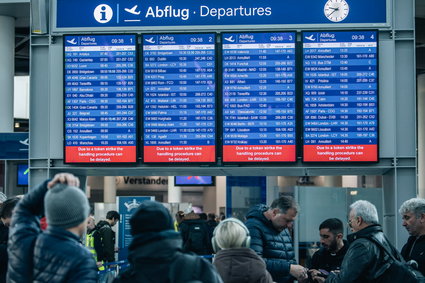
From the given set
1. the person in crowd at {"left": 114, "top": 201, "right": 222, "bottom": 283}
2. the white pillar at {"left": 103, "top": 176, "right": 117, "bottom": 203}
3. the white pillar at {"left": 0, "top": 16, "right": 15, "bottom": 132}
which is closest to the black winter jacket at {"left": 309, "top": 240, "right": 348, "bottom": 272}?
the person in crowd at {"left": 114, "top": 201, "right": 222, "bottom": 283}

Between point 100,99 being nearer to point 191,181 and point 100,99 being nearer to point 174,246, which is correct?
point 174,246

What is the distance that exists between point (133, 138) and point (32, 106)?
50.9 inches

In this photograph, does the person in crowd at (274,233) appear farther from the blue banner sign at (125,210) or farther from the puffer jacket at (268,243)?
the blue banner sign at (125,210)

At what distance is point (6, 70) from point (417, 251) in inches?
346

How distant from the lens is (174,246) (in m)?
3.43

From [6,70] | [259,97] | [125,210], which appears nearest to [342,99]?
[259,97]

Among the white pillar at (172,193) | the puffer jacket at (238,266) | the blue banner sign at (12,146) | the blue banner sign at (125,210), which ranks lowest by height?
the white pillar at (172,193)

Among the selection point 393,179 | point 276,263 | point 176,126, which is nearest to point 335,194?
point 393,179

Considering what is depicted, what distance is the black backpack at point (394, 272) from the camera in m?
5.63

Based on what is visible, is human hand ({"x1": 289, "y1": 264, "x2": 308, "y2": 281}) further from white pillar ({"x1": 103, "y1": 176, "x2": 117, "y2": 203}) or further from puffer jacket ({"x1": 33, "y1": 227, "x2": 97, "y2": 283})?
white pillar ({"x1": 103, "y1": 176, "x2": 117, "y2": 203})

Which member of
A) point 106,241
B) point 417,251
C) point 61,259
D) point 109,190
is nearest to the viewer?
point 61,259

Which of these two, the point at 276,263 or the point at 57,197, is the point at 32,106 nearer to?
the point at 276,263

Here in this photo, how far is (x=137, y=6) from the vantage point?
331 inches

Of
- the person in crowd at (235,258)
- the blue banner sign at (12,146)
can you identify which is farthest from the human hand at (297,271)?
the blue banner sign at (12,146)
